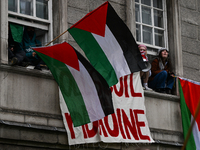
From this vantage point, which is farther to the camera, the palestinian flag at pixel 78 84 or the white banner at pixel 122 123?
the white banner at pixel 122 123

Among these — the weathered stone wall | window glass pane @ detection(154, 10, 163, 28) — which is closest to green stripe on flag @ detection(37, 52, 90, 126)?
the weathered stone wall

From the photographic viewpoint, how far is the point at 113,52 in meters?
9.09

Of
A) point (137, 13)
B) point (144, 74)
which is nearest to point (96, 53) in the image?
point (144, 74)

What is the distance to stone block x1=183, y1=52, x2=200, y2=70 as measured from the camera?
1314 centimetres

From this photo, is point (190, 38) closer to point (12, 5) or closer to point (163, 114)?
point (163, 114)

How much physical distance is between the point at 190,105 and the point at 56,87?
12.7 feet

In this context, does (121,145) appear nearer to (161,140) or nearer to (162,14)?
(161,140)

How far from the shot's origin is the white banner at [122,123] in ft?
32.6

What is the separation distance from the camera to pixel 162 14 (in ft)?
44.7

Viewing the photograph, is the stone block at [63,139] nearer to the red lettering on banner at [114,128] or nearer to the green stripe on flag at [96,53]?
the red lettering on banner at [114,128]

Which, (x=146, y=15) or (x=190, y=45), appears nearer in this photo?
(x=146, y=15)

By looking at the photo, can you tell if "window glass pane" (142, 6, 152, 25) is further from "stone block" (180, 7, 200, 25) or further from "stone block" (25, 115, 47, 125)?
"stone block" (25, 115, 47, 125)

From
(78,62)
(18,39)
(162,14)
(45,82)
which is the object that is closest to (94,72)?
(78,62)

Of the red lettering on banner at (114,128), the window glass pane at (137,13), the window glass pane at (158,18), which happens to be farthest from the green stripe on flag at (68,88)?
the window glass pane at (158,18)
